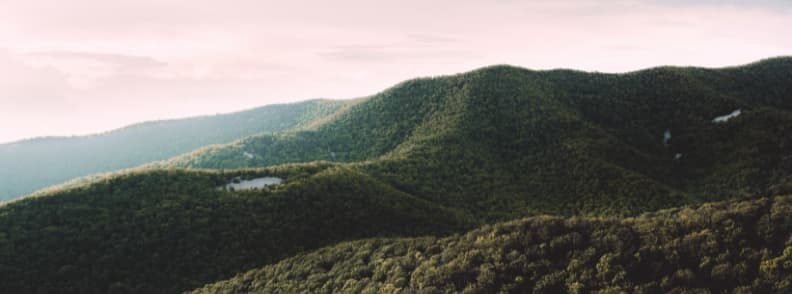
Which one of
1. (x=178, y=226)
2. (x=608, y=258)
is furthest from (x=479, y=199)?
(x=608, y=258)

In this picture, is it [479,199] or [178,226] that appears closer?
[178,226]

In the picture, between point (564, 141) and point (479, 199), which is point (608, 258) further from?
point (564, 141)

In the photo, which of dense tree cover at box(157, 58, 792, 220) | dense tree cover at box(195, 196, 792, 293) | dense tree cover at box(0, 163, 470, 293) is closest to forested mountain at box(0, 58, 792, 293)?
dense tree cover at box(195, 196, 792, 293)

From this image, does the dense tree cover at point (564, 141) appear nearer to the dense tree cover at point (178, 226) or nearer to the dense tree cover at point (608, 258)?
the dense tree cover at point (178, 226)

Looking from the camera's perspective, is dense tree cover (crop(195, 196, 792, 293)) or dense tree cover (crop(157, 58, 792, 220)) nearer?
dense tree cover (crop(195, 196, 792, 293))

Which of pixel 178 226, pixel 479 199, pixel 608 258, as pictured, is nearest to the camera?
pixel 608 258

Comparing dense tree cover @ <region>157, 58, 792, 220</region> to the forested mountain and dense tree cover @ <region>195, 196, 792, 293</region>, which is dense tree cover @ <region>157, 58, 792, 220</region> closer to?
the forested mountain

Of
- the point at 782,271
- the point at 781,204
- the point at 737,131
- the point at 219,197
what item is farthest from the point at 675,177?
the point at 219,197
